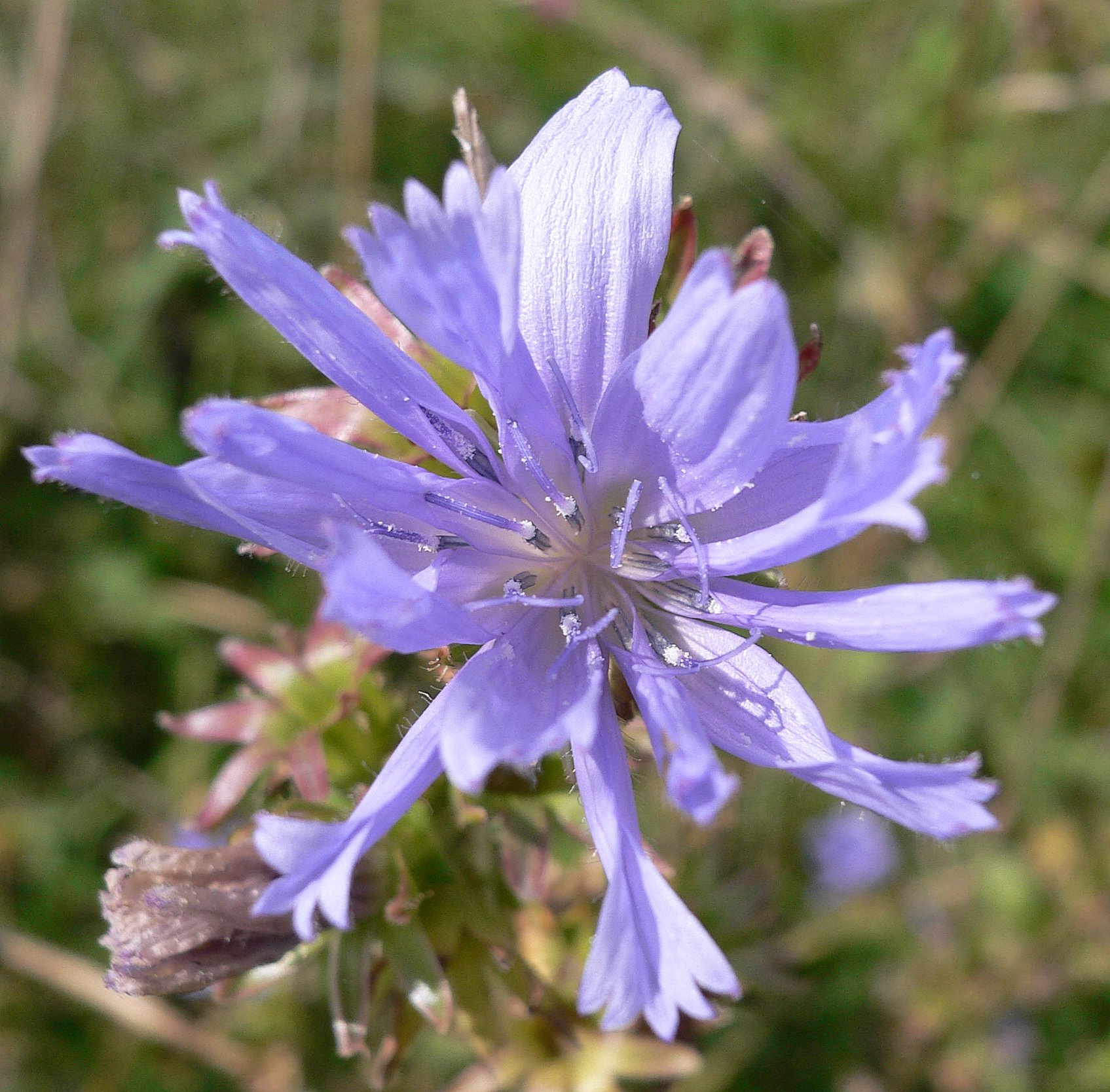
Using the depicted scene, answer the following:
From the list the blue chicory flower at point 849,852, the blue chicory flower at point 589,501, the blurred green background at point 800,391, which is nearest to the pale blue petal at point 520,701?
the blue chicory flower at point 589,501

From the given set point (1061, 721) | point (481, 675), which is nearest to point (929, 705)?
point (1061, 721)

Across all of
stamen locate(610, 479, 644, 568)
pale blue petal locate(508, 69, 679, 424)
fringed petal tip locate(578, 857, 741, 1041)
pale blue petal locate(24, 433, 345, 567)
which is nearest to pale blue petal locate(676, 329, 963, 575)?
stamen locate(610, 479, 644, 568)

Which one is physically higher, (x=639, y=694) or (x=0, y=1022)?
(x=639, y=694)

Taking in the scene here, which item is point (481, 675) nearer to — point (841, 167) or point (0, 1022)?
point (0, 1022)

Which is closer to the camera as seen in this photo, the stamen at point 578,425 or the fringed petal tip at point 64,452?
the fringed petal tip at point 64,452

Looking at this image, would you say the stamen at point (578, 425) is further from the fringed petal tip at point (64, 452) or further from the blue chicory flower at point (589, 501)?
the fringed petal tip at point (64, 452)

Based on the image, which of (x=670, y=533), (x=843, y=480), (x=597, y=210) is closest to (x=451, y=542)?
(x=670, y=533)
